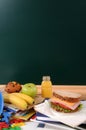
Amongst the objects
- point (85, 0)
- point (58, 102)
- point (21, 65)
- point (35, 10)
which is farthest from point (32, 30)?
point (58, 102)

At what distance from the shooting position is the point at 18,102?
1298 mm

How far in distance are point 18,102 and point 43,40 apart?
512 mm

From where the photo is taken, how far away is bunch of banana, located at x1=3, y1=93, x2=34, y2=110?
1285 millimetres

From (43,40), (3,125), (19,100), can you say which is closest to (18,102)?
(19,100)

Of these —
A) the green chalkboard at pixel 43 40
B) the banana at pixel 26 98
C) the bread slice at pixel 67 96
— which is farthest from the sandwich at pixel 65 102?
the green chalkboard at pixel 43 40

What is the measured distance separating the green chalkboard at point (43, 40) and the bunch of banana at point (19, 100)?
1.16 ft

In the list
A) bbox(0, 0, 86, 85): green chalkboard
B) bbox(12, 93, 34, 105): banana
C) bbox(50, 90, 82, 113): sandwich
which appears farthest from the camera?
bbox(0, 0, 86, 85): green chalkboard

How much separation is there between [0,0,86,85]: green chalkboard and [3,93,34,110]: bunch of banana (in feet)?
1.16

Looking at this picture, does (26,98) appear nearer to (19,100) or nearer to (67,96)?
(19,100)

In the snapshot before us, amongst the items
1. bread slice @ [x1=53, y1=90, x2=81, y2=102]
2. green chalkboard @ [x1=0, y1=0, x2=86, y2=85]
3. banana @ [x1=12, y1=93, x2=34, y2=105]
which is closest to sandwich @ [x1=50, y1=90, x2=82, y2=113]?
bread slice @ [x1=53, y1=90, x2=81, y2=102]

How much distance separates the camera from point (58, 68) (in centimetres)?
168

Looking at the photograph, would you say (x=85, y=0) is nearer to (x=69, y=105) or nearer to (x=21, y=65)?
(x=21, y=65)

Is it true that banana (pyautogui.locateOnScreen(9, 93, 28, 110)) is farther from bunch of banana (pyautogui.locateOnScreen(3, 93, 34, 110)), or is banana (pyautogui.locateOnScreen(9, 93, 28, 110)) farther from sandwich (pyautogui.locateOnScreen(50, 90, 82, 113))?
sandwich (pyautogui.locateOnScreen(50, 90, 82, 113))

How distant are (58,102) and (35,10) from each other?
2.21ft
